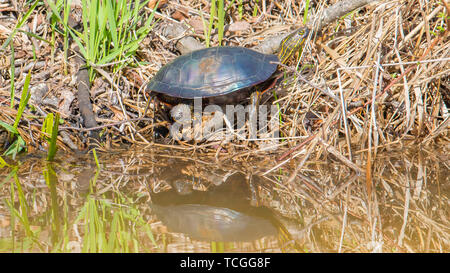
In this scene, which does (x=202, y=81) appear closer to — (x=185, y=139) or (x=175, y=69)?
(x=175, y=69)

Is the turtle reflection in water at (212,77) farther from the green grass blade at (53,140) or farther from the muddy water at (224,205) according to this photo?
the green grass blade at (53,140)

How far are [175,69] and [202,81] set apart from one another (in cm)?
22

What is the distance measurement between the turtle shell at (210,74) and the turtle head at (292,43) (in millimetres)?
265

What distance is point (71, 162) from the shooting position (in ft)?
9.05

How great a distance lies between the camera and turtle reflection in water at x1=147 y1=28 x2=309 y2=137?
2.99m

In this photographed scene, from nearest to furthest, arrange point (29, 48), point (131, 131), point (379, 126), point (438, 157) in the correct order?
point (438, 157) < point (379, 126) < point (131, 131) < point (29, 48)

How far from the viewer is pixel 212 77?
9.93 feet

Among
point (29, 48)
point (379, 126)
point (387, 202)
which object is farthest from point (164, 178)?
point (29, 48)

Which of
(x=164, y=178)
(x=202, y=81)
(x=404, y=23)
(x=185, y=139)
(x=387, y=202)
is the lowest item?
(x=387, y=202)

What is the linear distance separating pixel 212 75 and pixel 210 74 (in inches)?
0.6

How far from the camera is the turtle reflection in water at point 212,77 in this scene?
299 centimetres

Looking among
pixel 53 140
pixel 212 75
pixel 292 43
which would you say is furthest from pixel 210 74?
pixel 53 140

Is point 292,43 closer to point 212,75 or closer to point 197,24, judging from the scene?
point 212,75

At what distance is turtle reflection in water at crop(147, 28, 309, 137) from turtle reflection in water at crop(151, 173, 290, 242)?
0.92 m
